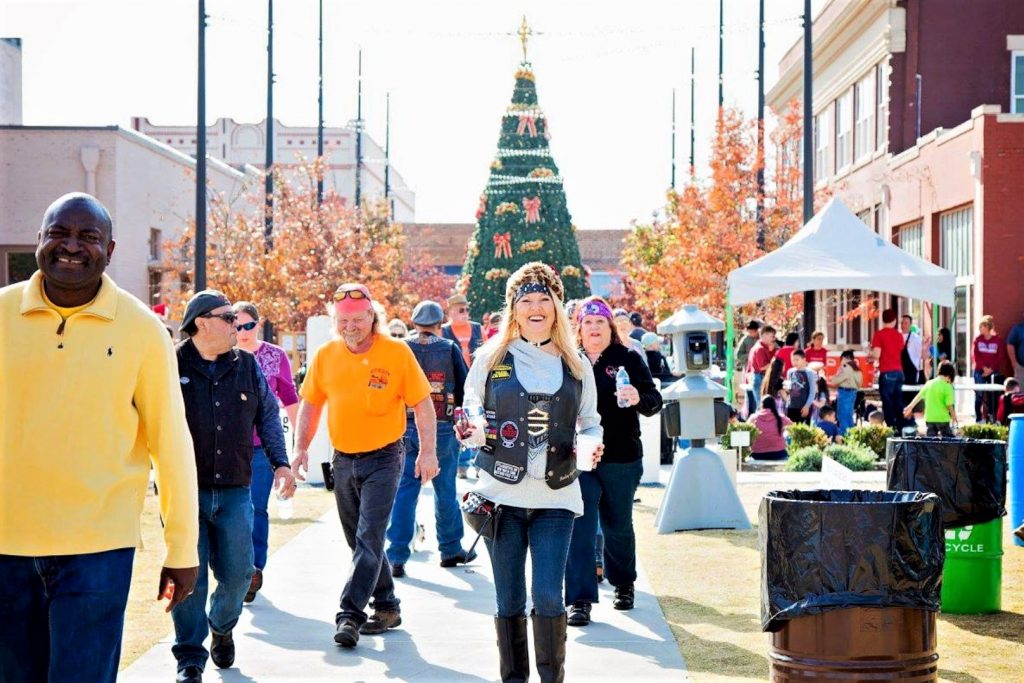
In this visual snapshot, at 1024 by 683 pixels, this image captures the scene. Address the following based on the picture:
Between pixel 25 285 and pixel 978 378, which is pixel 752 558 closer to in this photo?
pixel 25 285

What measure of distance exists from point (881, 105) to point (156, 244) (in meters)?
19.8

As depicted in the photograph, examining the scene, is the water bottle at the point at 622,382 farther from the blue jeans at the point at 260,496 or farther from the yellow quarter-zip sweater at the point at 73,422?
→ the yellow quarter-zip sweater at the point at 73,422

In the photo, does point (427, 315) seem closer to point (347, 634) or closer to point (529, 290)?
point (347, 634)

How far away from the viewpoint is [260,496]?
10062 millimetres

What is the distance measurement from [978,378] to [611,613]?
1867 centimetres

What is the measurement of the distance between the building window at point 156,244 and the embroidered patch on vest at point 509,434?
3785 cm

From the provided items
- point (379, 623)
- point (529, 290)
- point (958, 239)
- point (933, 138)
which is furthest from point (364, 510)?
point (933, 138)

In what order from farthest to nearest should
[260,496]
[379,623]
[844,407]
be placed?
[844,407]
[260,496]
[379,623]

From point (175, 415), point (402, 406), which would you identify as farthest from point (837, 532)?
point (402, 406)

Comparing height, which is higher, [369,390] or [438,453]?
[369,390]

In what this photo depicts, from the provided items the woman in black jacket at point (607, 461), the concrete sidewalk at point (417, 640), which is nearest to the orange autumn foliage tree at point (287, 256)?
the concrete sidewalk at point (417, 640)

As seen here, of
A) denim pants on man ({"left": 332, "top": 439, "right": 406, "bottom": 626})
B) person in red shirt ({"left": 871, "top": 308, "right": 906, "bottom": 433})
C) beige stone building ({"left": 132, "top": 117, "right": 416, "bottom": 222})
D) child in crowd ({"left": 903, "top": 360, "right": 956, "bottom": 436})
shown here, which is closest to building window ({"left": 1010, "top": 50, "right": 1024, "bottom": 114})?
person in red shirt ({"left": 871, "top": 308, "right": 906, "bottom": 433})

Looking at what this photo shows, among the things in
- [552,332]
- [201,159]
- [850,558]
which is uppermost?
[201,159]

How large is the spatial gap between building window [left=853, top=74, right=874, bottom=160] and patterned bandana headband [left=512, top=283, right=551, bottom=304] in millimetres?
35012
